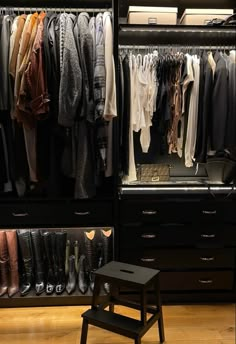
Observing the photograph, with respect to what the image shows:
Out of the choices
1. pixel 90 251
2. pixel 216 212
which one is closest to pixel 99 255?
pixel 90 251

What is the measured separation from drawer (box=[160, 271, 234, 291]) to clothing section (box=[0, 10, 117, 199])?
748mm

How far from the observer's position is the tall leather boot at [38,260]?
2.18 metres

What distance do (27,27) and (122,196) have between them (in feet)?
3.73

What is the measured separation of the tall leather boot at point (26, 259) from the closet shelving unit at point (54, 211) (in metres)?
0.05

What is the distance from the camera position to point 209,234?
2127mm

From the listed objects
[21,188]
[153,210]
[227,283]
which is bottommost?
[227,283]

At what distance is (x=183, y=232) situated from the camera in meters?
2.11

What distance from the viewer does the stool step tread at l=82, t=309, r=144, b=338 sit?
5.14 ft

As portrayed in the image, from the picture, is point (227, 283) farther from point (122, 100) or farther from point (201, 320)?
point (122, 100)

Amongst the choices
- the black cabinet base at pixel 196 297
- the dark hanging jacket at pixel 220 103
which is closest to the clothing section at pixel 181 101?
the dark hanging jacket at pixel 220 103

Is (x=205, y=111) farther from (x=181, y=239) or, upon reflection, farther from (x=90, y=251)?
(x=90, y=251)

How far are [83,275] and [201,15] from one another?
1.89m

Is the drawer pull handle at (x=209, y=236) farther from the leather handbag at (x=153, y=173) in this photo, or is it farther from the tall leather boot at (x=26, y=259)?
the tall leather boot at (x=26, y=259)

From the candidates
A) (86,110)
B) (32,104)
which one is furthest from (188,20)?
(32,104)
